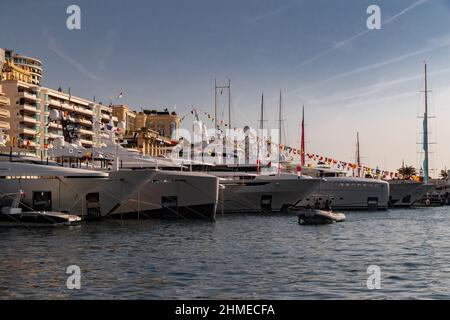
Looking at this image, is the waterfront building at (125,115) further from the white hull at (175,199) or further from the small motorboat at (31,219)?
the small motorboat at (31,219)

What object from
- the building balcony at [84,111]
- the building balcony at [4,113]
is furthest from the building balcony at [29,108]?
the building balcony at [84,111]

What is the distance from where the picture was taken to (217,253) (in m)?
31.1

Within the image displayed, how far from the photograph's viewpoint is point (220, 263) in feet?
89.5

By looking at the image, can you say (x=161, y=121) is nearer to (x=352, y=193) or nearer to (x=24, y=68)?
(x=24, y=68)

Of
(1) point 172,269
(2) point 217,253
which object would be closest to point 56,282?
(1) point 172,269

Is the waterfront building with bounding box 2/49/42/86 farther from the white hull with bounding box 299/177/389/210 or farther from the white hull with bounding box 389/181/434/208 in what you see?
the white hull with bounding box 389/181/434/208

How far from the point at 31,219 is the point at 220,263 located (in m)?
22.8

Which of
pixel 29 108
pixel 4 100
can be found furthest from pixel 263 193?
pixel 29 108

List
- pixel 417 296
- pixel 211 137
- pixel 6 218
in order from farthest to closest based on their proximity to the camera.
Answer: pixel 211 137 < pixel 6 218 < pixel 417 296

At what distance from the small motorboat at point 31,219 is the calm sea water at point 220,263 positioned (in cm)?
142

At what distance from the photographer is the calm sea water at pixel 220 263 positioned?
67.2ft

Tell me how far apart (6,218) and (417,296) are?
3453cm
